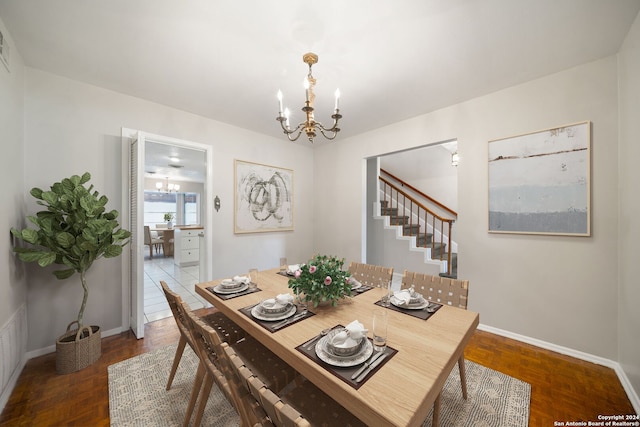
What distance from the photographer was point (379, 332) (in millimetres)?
1097

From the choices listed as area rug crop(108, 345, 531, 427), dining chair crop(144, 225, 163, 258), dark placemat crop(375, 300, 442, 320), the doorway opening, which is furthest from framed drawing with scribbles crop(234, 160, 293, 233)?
dining chair crop(144, 225, 163, 258)

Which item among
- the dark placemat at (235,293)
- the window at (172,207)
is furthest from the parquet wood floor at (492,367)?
the window at (172,207)

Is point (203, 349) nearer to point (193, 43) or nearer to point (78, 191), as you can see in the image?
point (78, 191)

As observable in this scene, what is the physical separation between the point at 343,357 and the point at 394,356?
225mm

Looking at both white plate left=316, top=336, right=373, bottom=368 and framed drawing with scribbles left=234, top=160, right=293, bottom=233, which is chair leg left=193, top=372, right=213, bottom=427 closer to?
white plate left=316, top=336, right=373, bottom=368

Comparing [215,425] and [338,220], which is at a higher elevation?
[338,220]

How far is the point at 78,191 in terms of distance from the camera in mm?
1970

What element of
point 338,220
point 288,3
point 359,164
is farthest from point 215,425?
point 359,164

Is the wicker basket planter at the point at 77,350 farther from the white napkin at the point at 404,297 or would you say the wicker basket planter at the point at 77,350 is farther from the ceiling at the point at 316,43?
the white napkin at the point at 404,297

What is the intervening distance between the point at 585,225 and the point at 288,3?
9.78ft

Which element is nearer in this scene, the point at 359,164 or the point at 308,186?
the point at 359,164

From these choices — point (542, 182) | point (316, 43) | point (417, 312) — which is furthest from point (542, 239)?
point (316, 43)

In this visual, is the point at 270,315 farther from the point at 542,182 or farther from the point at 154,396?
the point at 542,182

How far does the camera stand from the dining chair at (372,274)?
6.65ft
